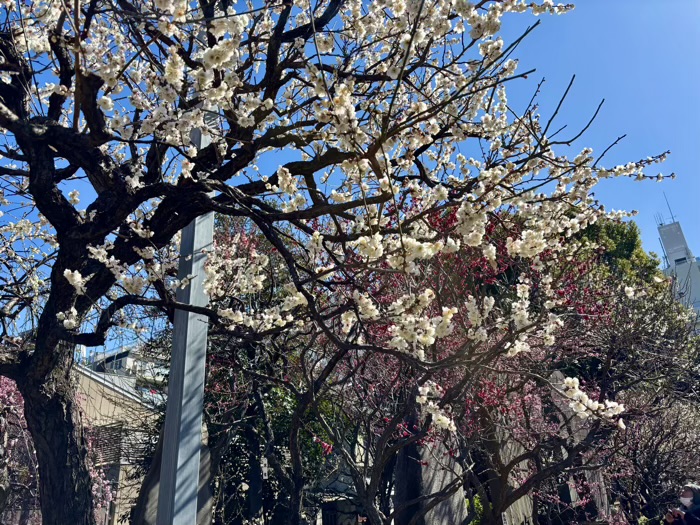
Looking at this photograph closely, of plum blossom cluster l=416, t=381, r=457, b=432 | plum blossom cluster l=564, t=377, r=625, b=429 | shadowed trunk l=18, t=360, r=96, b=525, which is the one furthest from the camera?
plum blossom cluster l=416, t=381, r=457, b=432

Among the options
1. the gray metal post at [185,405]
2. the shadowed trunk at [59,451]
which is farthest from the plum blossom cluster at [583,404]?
the shadowed trunk at [59,451]

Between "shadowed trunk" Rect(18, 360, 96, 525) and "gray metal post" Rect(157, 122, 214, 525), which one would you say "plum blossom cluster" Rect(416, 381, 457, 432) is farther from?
"shadowed trunk" Rect(18, 360, 96, 525)

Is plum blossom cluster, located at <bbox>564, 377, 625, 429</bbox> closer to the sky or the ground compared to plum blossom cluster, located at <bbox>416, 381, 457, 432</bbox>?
closer to the ground

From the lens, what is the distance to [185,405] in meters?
3.12

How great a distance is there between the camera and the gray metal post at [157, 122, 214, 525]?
2984 millimetres

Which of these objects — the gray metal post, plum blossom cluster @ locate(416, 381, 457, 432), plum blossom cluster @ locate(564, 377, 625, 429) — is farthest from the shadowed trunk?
plum blossom cluster @ locate(564, 377, 625, 429)

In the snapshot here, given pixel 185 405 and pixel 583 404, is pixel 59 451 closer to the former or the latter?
pixel 185 405

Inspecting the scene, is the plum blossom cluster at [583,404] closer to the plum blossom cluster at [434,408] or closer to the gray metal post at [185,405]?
the plum blossom cluster at [434,408]

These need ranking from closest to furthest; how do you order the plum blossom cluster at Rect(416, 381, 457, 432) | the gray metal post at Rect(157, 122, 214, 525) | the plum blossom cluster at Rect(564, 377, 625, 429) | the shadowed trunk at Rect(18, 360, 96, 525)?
1. the gray metal post at Rect(157, 122, 214, 525)
2. the shadowed trunk at Rect(18, 360, 96, 525)
3. the plum blossom cluster at Rect(564, 377, 625, 429)
4. the plum blossom cluster at Rect(416, 381, 457, 432)

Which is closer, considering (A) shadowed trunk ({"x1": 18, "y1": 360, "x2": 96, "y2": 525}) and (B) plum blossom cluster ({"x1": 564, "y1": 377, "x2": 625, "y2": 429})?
(A) shadowed trunk ({"x1": 18, "y1": 360, "x2": 96, "y2": 525})

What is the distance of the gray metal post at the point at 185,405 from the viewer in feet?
9.79

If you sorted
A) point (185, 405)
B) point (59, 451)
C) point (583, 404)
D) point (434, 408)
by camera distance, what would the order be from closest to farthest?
1. point (185, 405)
2. point (59, 451)
3. point (583, 404)
4. point (434, 408)

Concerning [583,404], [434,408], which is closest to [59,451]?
[434,408]

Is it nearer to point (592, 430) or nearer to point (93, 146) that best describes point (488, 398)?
point (592, 430)
